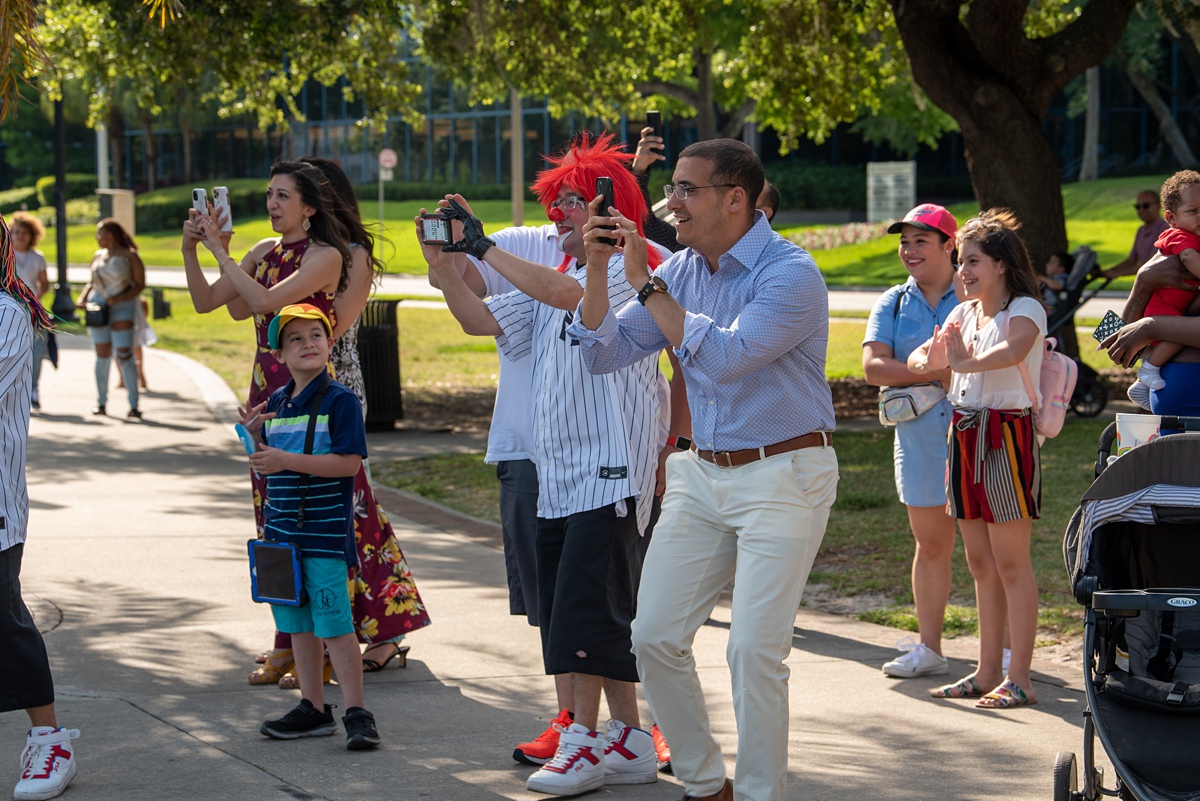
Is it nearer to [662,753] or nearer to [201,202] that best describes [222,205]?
[201,202]

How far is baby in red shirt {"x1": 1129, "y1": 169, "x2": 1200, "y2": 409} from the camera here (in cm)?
538

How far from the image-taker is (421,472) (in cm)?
1155

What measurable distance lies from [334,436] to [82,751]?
1.41 m

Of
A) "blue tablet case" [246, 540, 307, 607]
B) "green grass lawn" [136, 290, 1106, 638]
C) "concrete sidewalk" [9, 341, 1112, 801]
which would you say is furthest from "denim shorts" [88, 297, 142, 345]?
"blue tablet case" [246, 540, 307, 607]

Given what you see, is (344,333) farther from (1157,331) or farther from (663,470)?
(1157,331)

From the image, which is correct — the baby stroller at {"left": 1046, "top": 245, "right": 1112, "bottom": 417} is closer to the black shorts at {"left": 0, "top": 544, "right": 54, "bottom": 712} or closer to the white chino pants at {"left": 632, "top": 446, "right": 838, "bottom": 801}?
the white chino pants at {"left": 632, "top": 446, "right": 838, "bottom": 801}

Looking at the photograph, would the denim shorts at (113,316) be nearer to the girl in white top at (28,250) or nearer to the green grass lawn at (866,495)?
the girl in white top at (28,250)

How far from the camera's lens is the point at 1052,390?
5754 millimetres

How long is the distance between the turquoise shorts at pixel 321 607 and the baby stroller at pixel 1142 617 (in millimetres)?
2509

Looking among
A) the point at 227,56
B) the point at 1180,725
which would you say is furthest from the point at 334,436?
the point at 227,56

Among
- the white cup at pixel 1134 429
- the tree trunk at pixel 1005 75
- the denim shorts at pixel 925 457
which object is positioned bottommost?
the denim shorts at pixel 925 457

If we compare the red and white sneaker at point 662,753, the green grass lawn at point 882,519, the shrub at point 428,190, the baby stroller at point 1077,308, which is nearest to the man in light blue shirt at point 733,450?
the red and white sneaker at point 662,753

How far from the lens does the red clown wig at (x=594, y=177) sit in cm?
475

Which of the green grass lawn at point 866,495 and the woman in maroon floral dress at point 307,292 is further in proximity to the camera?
the green grass lawn at point 866,495
